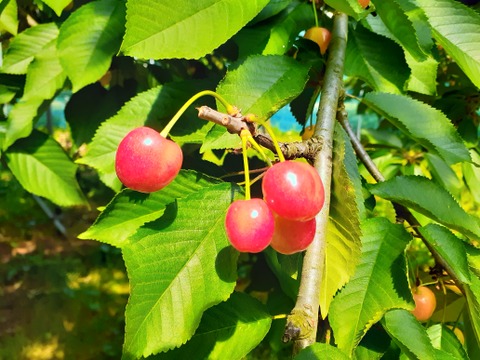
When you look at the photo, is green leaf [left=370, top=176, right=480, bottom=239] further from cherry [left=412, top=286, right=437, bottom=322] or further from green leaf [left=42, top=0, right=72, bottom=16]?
green leaf [left=42, top=0, right=72, bottom=16]

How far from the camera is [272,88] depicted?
79 centimetres

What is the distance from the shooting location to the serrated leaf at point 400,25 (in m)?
0.73

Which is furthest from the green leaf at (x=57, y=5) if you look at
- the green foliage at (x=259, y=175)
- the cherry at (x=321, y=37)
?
the cherry at (x=321, y=37)

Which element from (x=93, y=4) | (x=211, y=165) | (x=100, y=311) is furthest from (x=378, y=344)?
(x=100, y=311)

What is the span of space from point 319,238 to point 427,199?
285 mm

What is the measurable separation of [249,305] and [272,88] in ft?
0.95

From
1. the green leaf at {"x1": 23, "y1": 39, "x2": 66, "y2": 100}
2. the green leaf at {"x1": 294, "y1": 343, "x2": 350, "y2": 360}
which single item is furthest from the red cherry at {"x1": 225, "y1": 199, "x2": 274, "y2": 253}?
the green leaf at {"x1": 23, "y1": 39, "x2": 66, "y2": 100}

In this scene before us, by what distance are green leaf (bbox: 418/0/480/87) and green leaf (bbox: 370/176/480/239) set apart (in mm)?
171

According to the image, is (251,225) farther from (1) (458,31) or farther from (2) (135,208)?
(1) (458,31)

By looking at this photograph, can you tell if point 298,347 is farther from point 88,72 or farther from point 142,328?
point 88,72

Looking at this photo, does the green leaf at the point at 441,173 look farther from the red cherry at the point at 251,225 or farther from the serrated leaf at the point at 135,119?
the red cherry at the point at 251,225

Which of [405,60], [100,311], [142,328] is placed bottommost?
[100,311]

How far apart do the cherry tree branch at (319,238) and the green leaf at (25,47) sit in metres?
0.65

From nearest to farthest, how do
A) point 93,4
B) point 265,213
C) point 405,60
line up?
point 265,213, point 405,60, point 93,4
